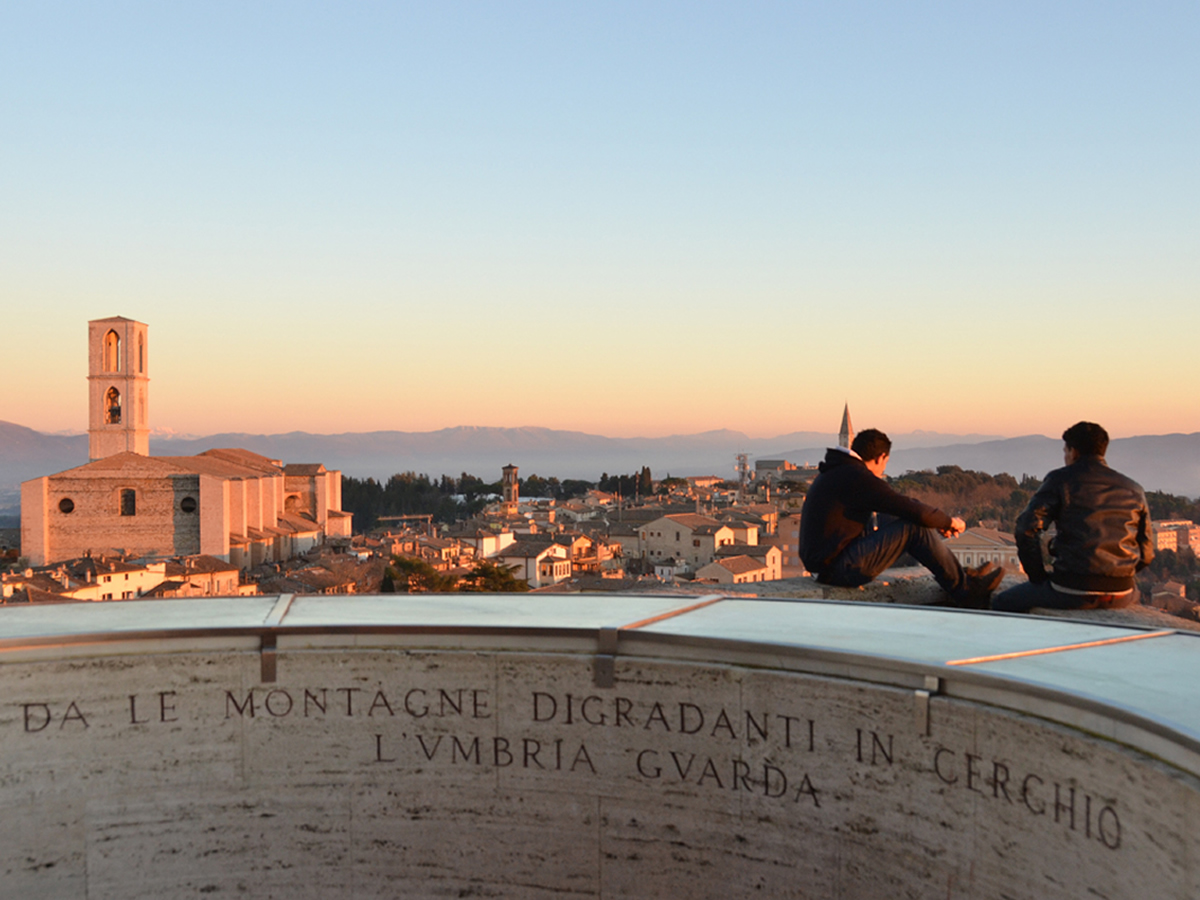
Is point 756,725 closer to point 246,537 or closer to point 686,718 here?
point 686,718

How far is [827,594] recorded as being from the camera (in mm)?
3969

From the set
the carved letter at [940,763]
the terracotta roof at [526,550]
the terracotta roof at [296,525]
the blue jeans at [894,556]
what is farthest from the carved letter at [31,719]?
the terracotta roof at [296,525]

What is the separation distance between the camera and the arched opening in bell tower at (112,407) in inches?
1996

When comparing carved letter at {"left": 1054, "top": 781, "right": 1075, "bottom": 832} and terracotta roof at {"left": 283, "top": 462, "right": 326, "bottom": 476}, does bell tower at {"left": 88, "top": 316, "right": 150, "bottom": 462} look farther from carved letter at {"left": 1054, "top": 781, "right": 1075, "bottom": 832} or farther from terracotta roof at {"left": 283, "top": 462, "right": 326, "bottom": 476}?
carved letter at {"left": 1054, "top": 781, "right": 1075, "bottom": 832}

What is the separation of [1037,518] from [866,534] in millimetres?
633

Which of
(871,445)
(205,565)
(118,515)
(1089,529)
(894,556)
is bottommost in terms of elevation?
(205,565)

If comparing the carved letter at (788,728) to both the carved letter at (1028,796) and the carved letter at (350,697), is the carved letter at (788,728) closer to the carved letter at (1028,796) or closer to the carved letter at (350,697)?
the carved letter at (1028,796)

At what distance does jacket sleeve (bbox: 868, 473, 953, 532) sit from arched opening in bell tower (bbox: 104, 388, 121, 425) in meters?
53.6

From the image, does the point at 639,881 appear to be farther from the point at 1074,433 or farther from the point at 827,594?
the point at 1074,433

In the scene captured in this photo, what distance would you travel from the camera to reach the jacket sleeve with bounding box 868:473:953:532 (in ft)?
12.3

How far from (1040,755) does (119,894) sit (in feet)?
8.31

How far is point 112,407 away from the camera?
51.0m

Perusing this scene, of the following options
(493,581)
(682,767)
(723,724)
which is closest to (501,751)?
(682,767)

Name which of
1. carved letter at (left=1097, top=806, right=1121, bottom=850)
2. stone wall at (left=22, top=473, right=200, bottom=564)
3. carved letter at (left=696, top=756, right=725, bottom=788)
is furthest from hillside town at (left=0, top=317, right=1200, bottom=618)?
carved letter at (left=1097, top=806, right=1121, bottom=850)
